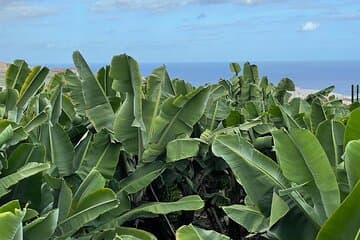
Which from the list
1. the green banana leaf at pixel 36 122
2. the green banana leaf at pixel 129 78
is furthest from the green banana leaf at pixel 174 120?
the green banana leaf at pixel 36 122

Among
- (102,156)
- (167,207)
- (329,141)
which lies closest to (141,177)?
(102,156)

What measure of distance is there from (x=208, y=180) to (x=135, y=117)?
45.2 inches

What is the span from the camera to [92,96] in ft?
12.8

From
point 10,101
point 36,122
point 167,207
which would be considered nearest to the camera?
point 167,207

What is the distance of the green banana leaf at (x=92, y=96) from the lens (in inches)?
153

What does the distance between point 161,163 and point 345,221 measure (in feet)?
5.75

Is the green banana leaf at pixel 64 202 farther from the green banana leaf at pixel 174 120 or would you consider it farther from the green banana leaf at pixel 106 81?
the green banana leaf at pixel 106 81

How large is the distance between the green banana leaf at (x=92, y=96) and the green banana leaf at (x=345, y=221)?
2.00 meters

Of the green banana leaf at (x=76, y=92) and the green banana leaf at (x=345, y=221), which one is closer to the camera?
the green banana leaf at (x=345, y=221)

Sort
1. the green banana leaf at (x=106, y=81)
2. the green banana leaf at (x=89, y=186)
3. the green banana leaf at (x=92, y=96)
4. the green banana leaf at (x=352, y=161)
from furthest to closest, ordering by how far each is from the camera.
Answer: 1. the green banana leaf at (x=106, y=81)
2. the green banana leaf at (x=92, y=96)
3. the green banana leaf at (x=89, y=186)
4. the green banana leaf at (x=352, y=161)

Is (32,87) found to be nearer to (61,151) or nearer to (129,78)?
(129,78)

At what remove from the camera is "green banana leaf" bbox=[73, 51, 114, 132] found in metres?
3.89

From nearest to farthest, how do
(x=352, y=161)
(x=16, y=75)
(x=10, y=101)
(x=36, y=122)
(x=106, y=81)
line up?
(x=352, y=161)
(x=36, y=122)
(x=10, y=101)
(x=106, y=81)
(x=16, y=75)

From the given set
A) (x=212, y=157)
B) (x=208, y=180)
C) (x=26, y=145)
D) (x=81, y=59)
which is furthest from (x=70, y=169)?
(x=208, y=180)
